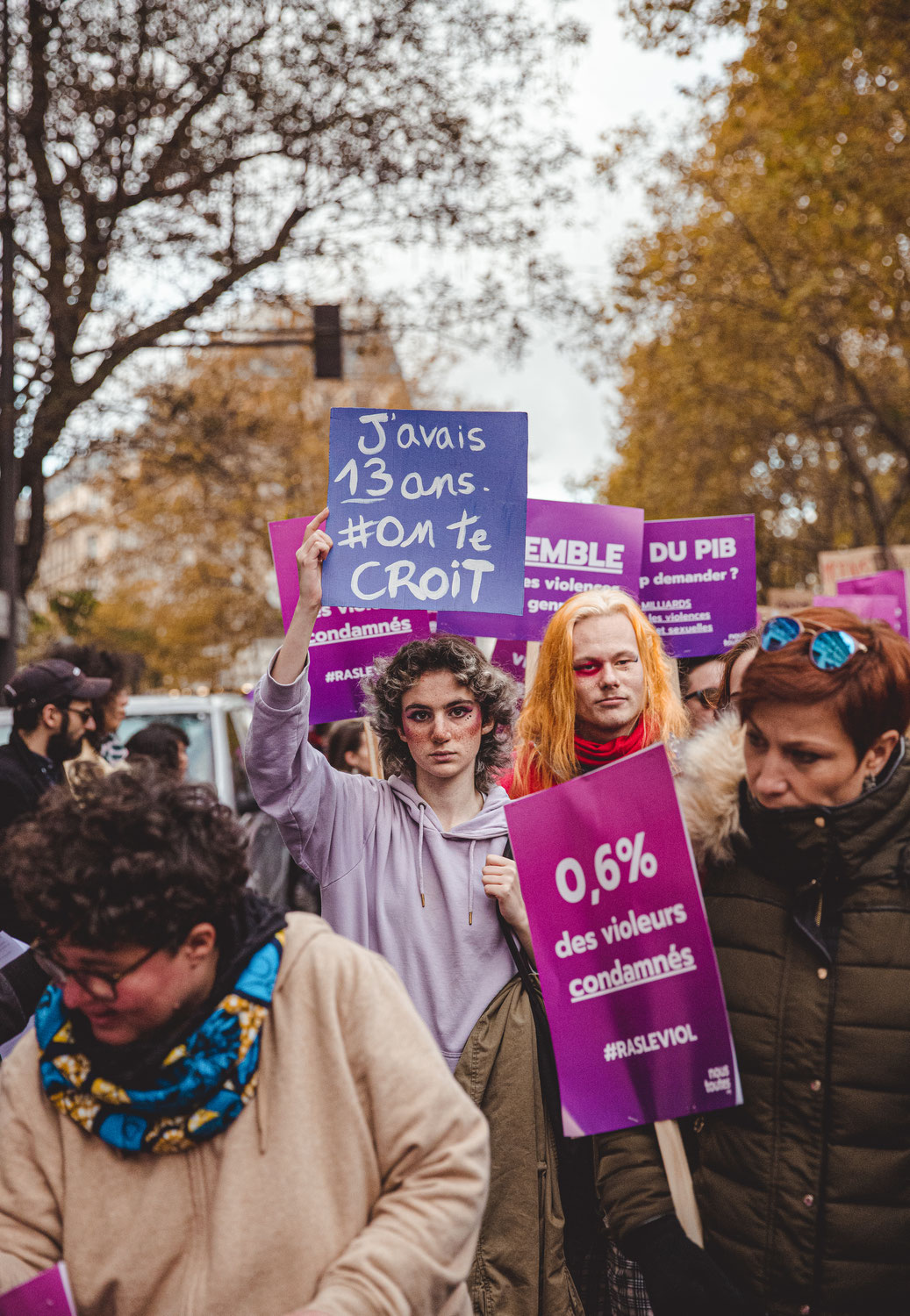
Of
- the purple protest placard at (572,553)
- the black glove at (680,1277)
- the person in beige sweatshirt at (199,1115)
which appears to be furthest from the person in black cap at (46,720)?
the black glove at (680,1277)

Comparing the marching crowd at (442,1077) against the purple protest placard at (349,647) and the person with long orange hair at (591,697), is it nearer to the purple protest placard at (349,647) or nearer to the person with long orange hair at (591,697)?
the person with long orange hair at (591,697)

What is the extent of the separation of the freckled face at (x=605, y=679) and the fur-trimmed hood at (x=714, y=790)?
1.05 metres

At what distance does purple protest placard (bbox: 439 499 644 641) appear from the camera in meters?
4.13

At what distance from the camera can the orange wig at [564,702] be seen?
3.25 m

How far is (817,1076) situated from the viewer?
191cm

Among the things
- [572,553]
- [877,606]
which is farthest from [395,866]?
[877,606]

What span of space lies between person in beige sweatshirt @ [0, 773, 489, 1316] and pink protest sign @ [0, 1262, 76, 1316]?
3 centimetres

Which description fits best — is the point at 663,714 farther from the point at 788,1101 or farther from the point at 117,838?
the point at 117,838

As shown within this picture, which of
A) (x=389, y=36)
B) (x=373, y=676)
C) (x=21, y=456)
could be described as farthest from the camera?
(x=21, y=456)

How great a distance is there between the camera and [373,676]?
3205mm

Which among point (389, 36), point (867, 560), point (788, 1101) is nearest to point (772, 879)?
point (788, 1101)

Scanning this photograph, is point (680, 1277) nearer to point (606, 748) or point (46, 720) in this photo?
point (606, 748)

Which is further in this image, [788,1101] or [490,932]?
[490,932]

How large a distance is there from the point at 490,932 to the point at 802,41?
9395mm
